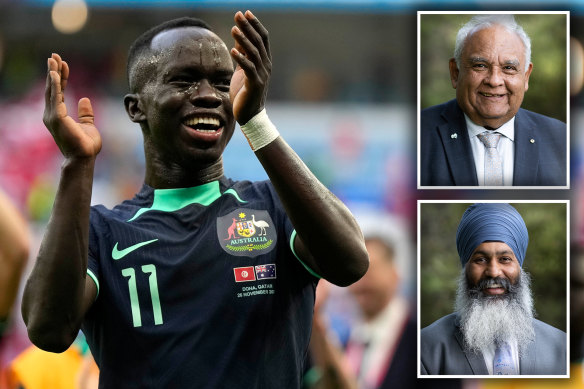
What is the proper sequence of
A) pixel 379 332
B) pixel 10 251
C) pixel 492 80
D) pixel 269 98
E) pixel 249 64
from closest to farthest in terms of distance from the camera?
1. pixel 249 64
2. pixel 10 251
3. pixel 492 80
4. pixel 379 332
5. pixel 269 98

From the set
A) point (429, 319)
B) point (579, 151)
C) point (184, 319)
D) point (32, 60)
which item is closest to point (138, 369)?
point (184, 319)

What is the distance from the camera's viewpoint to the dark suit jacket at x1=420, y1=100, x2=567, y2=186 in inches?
123

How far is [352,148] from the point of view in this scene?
15.9 ft

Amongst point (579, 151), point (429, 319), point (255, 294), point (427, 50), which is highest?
point (427, 50)

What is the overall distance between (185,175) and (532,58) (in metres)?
1.61

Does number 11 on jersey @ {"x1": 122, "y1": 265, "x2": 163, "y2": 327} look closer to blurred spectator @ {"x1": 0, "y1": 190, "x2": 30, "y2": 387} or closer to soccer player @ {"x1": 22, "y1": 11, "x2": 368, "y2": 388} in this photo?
soccer player @ {"x1": 22, "y1": 11, "x2": 368, "y2": 388}

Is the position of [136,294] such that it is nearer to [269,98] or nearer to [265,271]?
[265,271]

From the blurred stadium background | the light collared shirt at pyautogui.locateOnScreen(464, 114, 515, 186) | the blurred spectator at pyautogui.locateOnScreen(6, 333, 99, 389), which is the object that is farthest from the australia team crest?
the blurred stadium background

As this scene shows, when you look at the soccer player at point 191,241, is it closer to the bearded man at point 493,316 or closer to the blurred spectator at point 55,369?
the bearded man at point 493,316

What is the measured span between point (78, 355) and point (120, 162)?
1.27 metres

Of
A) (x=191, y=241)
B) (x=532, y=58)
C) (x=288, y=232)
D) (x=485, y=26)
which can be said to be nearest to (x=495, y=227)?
(x=532, y=58)

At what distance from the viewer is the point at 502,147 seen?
3121 millimetres

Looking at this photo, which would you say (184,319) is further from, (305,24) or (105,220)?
(305,24)

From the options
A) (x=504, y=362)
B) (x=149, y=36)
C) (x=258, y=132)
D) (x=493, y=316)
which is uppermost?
(x=149, y=36)
